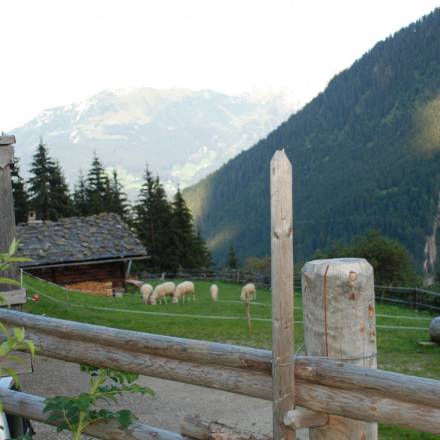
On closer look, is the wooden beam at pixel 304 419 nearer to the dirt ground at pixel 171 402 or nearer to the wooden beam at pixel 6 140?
the dirt ground at pixel 171 402

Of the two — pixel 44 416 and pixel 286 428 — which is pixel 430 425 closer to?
pixel 286 428

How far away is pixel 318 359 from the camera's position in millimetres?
3271

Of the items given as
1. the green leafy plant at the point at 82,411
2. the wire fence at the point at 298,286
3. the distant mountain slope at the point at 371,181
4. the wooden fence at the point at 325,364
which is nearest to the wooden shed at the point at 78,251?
the wire fence at the point at 298,286

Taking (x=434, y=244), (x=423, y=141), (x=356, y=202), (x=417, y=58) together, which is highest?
(x=417, y=58)

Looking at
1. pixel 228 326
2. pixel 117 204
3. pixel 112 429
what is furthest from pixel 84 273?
Answer: pixel 112 429

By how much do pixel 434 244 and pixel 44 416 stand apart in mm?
138187

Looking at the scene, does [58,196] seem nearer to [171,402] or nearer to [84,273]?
[84,273]

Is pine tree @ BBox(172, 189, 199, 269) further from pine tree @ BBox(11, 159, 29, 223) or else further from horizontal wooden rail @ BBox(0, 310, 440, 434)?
horizontal wooden rail @ BBox(0, 310, 440, 434)

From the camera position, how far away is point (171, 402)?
871cm

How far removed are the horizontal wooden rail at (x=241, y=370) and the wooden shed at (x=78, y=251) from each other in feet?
77.6

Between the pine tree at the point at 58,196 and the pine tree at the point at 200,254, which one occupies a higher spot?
the pine tree at the point at 58,196

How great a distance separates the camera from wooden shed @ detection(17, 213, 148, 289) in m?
28.1

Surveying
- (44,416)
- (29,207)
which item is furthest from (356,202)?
(44,416)

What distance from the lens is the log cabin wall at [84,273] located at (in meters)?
28.5
